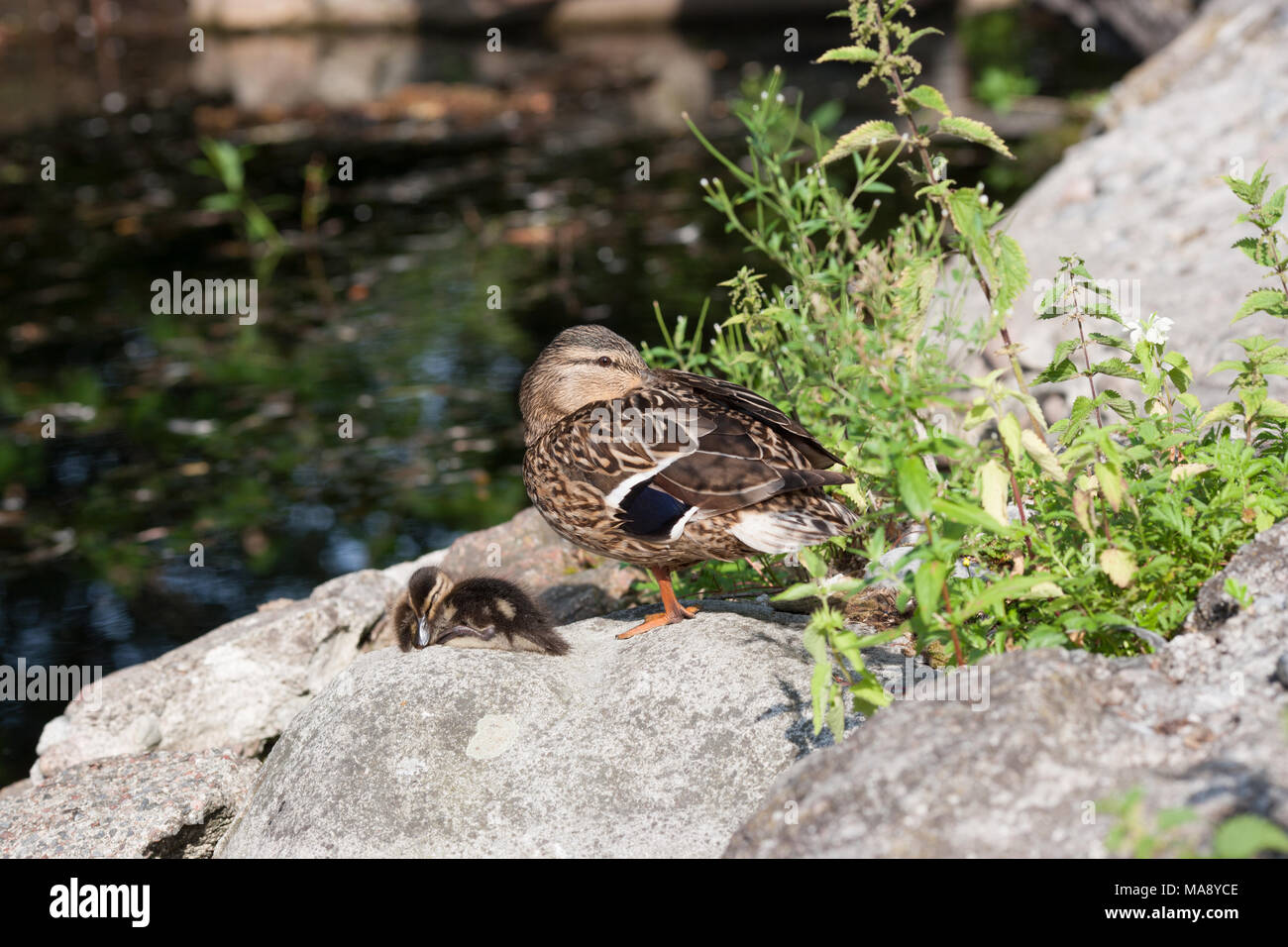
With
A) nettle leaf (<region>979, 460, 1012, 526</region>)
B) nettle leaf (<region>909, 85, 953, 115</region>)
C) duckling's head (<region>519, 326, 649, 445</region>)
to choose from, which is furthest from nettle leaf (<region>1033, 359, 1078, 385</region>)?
duckling's head (<region>519, 326, 649, 445</region>)

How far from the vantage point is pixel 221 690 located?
5.53m

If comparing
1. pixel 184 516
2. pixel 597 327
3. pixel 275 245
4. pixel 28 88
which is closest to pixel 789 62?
pixel 275 245

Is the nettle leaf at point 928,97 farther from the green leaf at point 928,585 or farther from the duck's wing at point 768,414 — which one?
the green leaf at point 928,585

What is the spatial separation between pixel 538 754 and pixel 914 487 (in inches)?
53.0

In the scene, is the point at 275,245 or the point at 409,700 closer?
the point at 409,700

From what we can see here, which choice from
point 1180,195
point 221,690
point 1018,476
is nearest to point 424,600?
point 221,690

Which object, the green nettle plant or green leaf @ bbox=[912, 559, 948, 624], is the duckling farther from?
green leaf @ bbox=[912, 559, 948, 624]

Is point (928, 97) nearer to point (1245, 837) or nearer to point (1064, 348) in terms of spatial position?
point (1064, 348)

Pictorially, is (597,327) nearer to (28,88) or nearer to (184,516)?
(184,516)

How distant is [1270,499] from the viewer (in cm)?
340

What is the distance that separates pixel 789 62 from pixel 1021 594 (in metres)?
16.1

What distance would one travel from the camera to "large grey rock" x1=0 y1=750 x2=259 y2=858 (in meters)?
4.29

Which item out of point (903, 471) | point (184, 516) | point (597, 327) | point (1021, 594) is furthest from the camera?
point (184, 516)

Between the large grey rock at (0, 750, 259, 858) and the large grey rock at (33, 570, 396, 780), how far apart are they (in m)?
0.67
